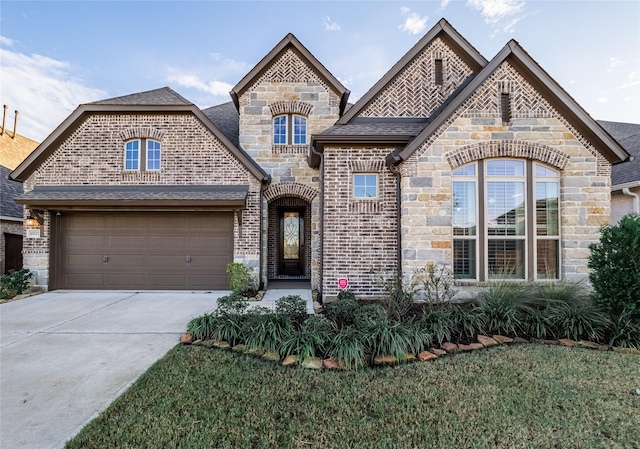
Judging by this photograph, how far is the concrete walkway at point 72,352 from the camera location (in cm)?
289

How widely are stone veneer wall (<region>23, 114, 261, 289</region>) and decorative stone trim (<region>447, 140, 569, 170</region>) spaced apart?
5.61 m

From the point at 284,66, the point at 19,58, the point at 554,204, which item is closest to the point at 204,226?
the point at 284,66

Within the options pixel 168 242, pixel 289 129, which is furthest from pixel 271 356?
pixel 289 129

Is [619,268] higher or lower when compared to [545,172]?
lower

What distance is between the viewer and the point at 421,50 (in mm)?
8133

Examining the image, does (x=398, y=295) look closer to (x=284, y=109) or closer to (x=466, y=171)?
(x=466, y=171)

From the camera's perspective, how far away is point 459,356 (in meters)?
4.21

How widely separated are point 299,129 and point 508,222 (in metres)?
6.58

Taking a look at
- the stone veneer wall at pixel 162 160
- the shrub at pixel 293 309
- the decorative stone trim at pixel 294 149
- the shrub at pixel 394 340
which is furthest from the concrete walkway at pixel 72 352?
the decorative stone trim at pixel 294 149

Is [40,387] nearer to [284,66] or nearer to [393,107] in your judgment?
[393,107]

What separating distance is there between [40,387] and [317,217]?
286 inches

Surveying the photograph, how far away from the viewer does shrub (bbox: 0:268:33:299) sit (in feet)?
26.3

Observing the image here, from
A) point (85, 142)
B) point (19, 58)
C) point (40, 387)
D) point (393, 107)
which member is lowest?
point (40, 387)

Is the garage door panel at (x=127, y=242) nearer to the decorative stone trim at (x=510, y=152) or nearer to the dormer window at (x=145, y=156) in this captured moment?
the dormer window at (x=145, y=156)
